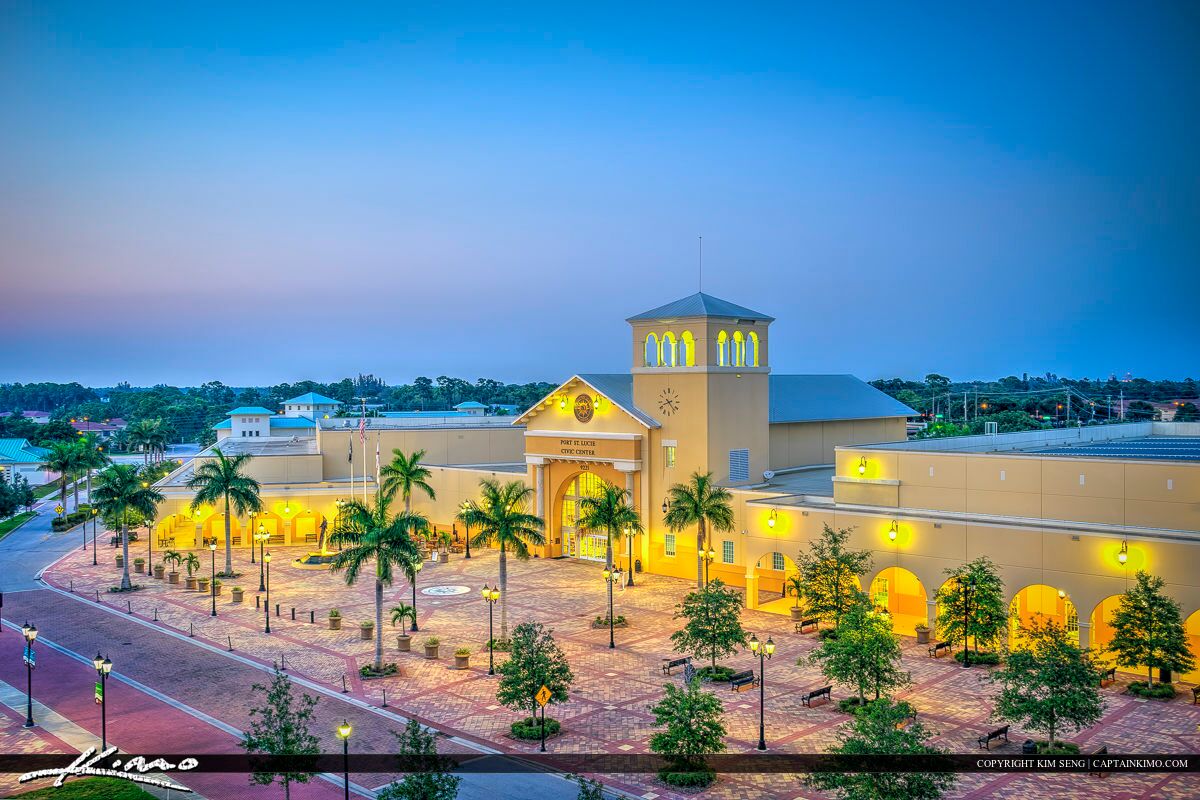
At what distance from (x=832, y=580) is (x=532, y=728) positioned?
53.1 ft

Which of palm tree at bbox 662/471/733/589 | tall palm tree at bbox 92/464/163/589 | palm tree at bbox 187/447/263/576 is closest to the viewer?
palm tree at bbox 662/471/733/589

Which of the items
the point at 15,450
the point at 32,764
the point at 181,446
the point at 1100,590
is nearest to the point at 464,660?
the point at 32,764

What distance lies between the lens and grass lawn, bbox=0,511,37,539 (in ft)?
244

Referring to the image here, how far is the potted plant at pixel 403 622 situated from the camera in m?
39.3

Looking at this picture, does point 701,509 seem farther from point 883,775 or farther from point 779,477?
point 883,775

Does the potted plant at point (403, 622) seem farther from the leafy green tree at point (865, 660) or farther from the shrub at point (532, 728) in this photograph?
the leafy green tree at point (865, 660)

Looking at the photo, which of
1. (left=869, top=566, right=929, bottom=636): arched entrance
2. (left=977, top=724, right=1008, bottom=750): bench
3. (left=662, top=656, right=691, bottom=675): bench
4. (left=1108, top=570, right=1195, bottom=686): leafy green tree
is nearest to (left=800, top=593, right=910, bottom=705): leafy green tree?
(left=977, top=724, right=1008, bottom=750): bench

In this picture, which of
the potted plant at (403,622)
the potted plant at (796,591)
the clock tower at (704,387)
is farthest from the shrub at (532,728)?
Result: the clock tower at (704,387)

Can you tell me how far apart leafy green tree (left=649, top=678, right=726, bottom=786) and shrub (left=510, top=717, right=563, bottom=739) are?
4.61 meters

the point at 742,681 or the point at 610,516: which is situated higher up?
the point at 610,516

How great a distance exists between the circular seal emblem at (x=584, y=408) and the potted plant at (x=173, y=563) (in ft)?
82.1

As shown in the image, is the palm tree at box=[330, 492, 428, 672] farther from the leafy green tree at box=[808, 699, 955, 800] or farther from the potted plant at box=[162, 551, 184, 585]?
the potted plant at box=[162, 551, 184, 585]

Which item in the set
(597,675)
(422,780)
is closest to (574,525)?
(597,675)
